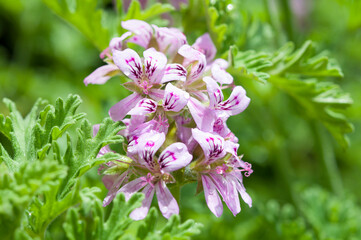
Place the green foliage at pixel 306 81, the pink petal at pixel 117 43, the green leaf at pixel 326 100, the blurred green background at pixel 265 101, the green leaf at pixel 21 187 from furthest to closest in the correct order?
the blurred green background at pixel 265 101 < the green leaf at pixel 326 100 < the green foliage at pixel 306 81 < the pink petal at pixel 117 43 < the green leaf at pixel 21 187

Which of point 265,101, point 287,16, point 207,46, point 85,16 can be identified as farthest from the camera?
point 265,101

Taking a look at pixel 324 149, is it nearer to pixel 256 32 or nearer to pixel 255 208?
pixel 255 208

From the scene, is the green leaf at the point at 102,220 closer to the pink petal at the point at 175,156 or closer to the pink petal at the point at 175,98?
the pink petal at the point at 175,156

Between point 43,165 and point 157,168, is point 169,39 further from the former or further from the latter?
point 43,165

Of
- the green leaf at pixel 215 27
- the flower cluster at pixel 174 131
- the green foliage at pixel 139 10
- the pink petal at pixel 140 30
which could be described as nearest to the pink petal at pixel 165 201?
the flower cluster at pixel 174 131

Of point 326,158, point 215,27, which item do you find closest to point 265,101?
point 326,158
